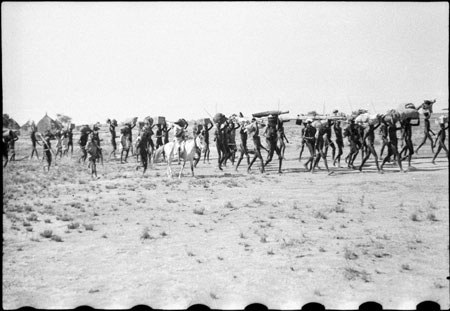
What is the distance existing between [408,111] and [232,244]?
11.3 m

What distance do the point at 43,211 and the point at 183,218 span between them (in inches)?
164

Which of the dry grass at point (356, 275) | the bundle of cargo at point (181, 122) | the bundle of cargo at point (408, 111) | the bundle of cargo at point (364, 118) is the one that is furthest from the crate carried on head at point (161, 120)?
the dry grass at point (356, 275)

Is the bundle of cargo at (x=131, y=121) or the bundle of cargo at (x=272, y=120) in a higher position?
the bundle of cargo at (x=131, y=121)

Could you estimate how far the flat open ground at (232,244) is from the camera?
6.29 m

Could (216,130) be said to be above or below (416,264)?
above

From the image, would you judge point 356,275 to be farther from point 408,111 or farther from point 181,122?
point 181,122

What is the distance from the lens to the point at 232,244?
8625 mm

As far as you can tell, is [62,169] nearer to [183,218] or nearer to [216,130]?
[216,130]

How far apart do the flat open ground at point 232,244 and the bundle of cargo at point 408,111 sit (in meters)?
2.46

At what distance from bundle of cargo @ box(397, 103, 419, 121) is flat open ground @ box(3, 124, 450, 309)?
2461 mm

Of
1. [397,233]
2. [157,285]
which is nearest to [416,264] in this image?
[397,233]

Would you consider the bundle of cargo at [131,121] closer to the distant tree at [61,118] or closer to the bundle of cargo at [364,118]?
the distant tree at [61,118]

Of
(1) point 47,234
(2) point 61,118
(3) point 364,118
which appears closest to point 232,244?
(1) point 47,234

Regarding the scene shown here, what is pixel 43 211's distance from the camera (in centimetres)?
1204
